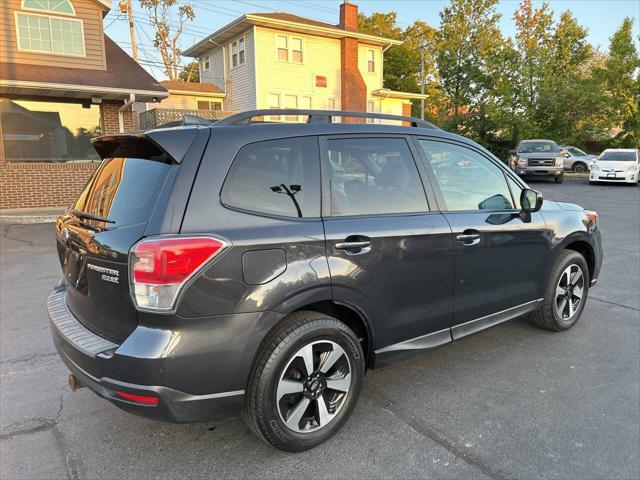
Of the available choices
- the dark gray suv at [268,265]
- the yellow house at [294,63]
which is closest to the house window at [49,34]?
the yellow house at [294,63]

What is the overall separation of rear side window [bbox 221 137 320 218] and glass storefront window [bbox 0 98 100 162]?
1303cm

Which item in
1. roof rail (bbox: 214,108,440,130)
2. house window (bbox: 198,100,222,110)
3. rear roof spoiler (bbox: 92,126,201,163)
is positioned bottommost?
rear roof spoiler (bbox: 92,126,201,163)

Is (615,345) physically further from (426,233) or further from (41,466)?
(41,466)

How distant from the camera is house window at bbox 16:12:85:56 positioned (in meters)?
13.3

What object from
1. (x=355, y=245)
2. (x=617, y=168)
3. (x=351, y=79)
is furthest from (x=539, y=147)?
(x=355, y=245)

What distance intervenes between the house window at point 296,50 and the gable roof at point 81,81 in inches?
464

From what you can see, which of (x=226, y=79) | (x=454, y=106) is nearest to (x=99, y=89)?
(x=226, y=79)

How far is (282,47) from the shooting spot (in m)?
24.9

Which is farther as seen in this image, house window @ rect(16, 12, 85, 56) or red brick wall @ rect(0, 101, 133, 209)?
house window @ rect(16, 12, 85, 56)

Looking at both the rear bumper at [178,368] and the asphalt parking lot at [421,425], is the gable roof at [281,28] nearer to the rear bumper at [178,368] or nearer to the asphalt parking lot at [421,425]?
the asphalt parking lot at [421,425]

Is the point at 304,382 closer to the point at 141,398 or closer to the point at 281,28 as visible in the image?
the point at 141,398

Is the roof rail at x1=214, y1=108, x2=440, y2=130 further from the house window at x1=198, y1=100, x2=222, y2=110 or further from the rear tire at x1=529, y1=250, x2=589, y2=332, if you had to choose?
the house window at x1=198, y1=100, x2=222, y2=110

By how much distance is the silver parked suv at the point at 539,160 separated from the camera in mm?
20047

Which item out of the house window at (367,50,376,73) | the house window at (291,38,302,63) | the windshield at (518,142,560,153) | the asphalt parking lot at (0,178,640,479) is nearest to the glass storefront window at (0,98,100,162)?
the asphalt parking lot at (0,178,640,479)
